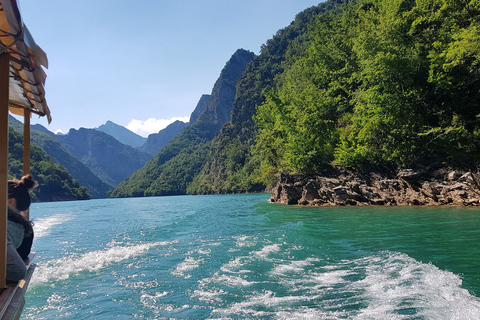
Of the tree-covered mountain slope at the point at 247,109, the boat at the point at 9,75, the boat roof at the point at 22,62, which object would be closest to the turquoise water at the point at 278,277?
the boat at the point at 9,75

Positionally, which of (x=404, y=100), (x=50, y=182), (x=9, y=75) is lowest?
(x=50, y=182)

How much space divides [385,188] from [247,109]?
13541 centimetres

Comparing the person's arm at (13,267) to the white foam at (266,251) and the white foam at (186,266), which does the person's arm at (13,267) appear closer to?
the white foam at (186,266)

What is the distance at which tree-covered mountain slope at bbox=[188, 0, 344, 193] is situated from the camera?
14125cm

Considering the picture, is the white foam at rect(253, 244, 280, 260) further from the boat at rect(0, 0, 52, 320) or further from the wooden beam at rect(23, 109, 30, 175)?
the wooden beam at rect(23, 109, 30, 175)

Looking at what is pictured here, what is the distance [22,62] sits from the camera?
443 cm

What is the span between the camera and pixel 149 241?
620 inches

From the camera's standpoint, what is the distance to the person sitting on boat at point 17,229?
4379 millimetres

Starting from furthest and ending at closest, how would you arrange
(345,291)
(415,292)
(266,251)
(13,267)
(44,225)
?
(44,225)
(266,251)
(345,291)
(415,292)
(13,267)

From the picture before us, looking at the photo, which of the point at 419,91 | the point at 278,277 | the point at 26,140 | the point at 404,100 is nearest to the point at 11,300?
the point at 26,140

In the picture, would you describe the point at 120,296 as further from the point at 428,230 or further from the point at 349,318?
the point at 428,230

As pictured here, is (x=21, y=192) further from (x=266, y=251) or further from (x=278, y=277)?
(x=266, y=251)

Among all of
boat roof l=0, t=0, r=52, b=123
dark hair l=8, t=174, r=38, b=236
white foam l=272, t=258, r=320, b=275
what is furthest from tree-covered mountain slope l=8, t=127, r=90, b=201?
white foam l=272, t=258, r=320, b=275

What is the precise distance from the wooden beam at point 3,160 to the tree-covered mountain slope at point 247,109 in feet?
408
